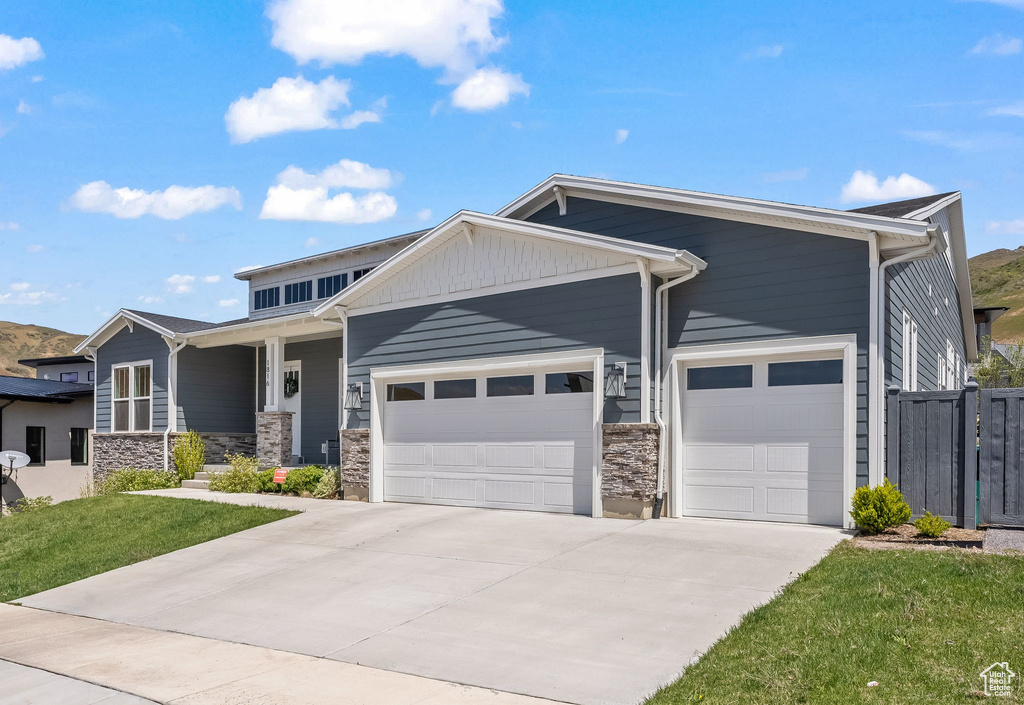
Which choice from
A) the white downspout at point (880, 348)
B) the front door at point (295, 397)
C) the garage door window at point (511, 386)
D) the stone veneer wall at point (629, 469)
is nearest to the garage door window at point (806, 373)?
the white downspout at point (880, 348)

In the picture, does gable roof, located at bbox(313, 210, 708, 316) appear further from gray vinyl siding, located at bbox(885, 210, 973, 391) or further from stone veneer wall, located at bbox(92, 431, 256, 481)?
stone veneer wall, located at bbox(92, 431, 256, 481)

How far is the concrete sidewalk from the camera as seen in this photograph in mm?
5879

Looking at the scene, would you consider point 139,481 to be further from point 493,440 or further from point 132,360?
point 493,440

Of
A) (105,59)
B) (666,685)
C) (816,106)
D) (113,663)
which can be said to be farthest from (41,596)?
(816,106)

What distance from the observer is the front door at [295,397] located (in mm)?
20578

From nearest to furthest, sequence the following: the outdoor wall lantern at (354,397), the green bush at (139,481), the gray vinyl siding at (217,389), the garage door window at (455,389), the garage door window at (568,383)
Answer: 1. the garage door window at (568,383)
2. the garage door window at (455,389)
3. the outdoor wall lantern at (354,397)
4. the green bush at (139,481)
5. the gray vinyl siding at (217,389)

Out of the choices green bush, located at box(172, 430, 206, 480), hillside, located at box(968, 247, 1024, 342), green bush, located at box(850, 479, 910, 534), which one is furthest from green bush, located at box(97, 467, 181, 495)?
hillside, located at box(968, 247, 1024, 342)

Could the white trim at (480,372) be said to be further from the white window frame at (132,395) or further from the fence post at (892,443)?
the white window frame at (132,395)

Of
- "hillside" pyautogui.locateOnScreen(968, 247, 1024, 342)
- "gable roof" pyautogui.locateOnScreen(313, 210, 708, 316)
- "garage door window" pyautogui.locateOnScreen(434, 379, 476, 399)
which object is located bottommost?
"garage door window" pyautogui.locateOnScreen(434, 379, 476, 399)

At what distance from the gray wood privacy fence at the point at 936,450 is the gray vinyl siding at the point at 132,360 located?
1711 cm

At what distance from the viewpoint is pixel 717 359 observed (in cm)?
1201

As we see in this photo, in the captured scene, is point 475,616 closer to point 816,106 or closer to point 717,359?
point 717,359

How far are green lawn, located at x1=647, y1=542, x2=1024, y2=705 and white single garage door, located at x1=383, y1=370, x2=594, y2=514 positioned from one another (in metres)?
5.24

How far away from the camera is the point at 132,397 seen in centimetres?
2170
